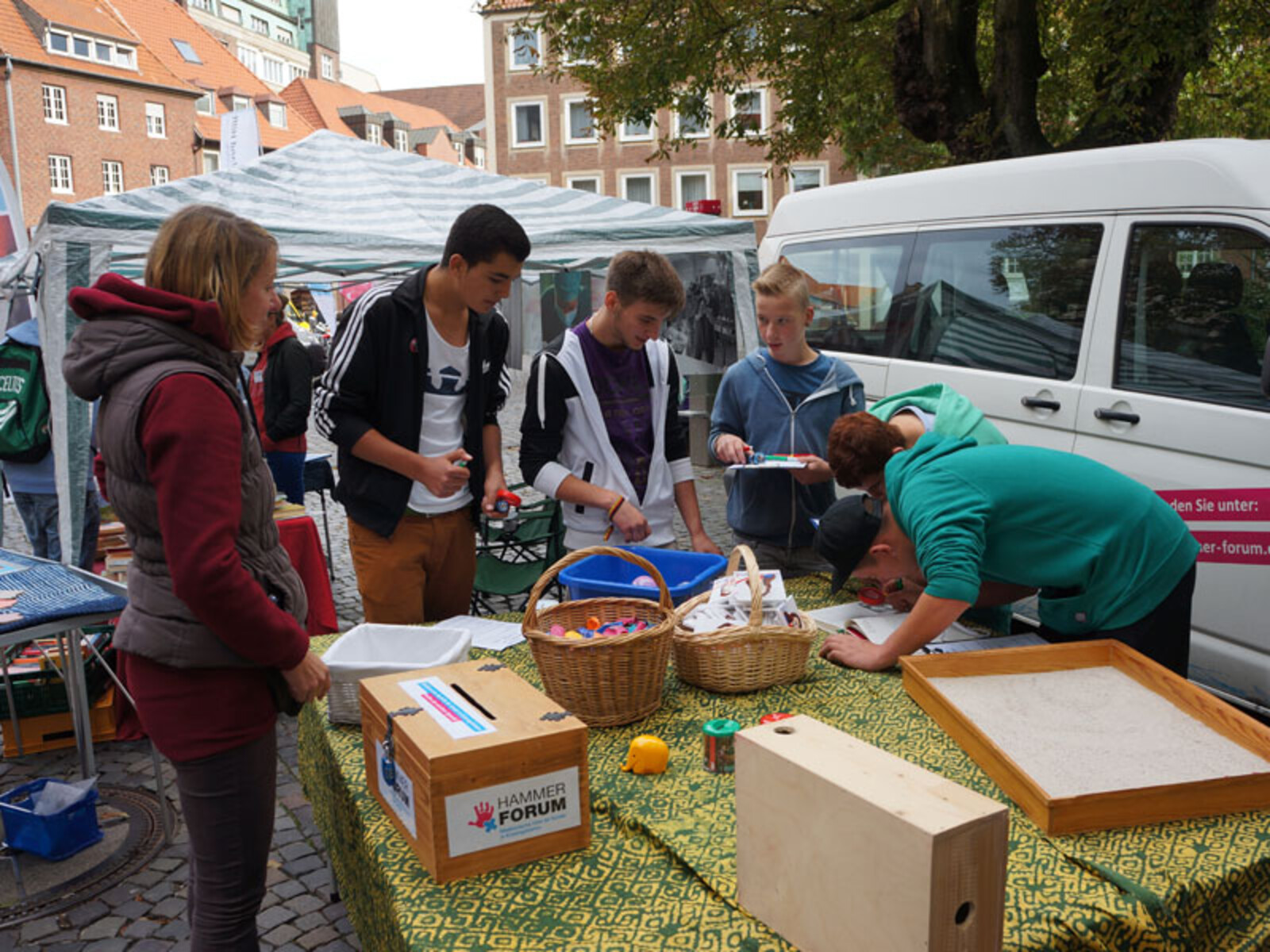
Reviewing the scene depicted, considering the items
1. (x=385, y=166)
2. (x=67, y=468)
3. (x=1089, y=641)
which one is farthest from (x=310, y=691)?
(x=385, y=166)

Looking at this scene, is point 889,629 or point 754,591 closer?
point 754,591

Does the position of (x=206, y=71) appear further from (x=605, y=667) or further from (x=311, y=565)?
(x=605, y=667)

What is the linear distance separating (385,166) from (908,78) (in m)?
4.73

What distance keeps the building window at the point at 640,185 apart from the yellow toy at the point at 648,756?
35537mm

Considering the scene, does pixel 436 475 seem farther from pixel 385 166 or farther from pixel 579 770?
pixel 385 166

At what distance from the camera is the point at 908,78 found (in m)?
8.90

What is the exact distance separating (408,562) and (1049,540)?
1.70m

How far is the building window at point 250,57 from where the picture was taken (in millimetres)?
70188

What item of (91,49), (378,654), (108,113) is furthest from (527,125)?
(378,654)

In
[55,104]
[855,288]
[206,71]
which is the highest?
[206,71]

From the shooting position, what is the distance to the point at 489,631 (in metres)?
2.78

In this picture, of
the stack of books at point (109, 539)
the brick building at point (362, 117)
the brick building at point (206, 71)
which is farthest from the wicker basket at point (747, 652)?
the brick building at point (362, 117)

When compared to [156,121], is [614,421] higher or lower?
lower

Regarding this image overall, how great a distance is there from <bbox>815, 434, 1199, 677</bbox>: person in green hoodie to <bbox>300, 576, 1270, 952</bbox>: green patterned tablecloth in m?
0.41
